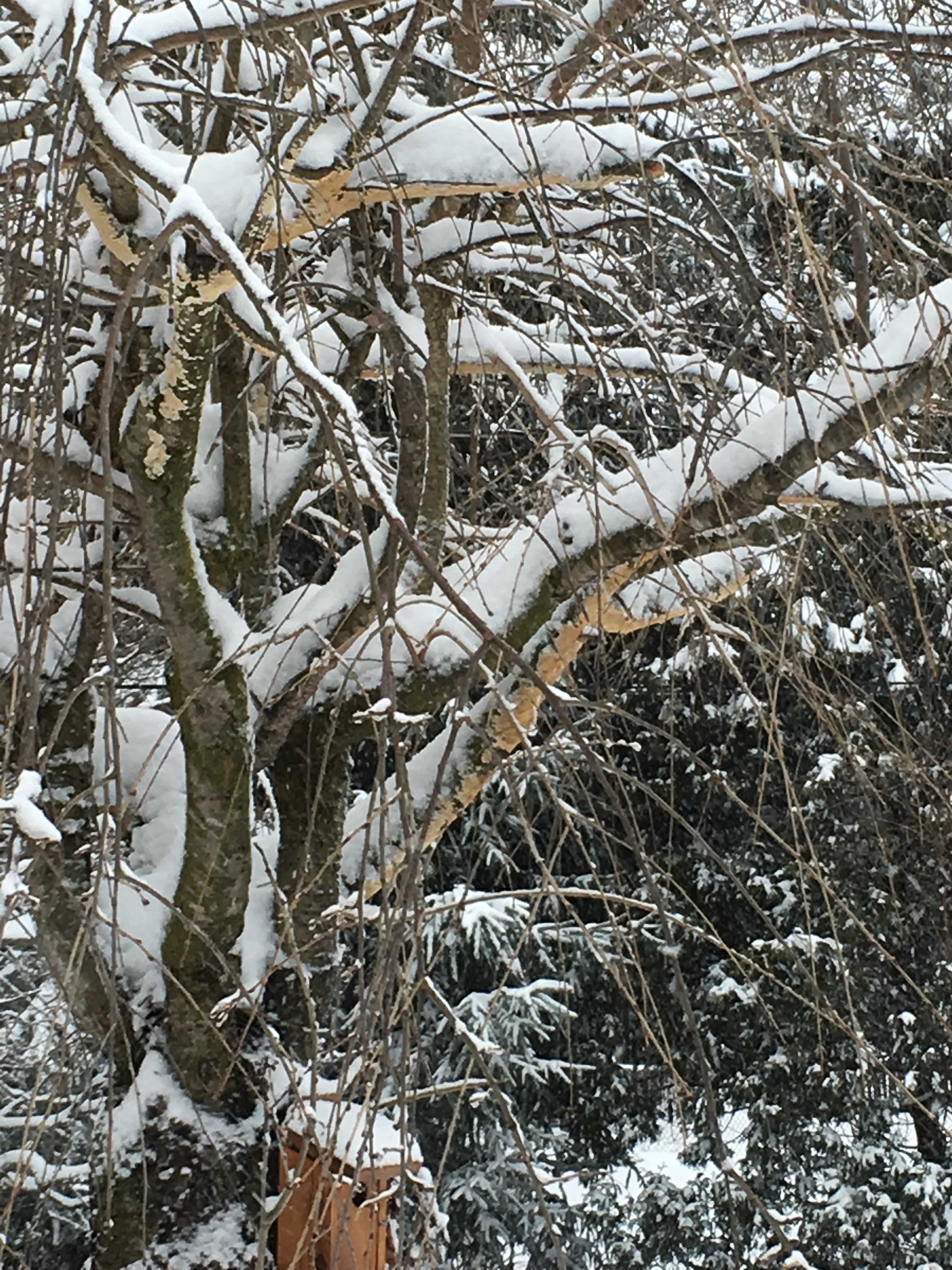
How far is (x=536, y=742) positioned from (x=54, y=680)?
278 centimetres

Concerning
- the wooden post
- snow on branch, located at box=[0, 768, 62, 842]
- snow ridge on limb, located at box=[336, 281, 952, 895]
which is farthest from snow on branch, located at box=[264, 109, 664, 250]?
the wooden post

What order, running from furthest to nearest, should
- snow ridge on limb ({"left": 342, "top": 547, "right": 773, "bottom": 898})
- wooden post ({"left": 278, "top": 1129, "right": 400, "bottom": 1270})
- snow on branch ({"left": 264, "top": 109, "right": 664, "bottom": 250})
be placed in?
1. snow ridge on limb ({"left": 342, "top": 547, "right": 773, "bottom": 898})
2. wooden post ({"left": 278, "top": 1129, "right": 400, "bottom": 1270})
3. snow on branch ({"left": 264, "top": 109, "right": 664, "bottom": 250})

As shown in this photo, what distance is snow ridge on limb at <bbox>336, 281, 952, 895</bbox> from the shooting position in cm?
192

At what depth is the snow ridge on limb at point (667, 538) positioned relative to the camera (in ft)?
6.31

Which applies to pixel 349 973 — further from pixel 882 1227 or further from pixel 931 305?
pixel 882 1227

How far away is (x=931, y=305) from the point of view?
222 centimetres

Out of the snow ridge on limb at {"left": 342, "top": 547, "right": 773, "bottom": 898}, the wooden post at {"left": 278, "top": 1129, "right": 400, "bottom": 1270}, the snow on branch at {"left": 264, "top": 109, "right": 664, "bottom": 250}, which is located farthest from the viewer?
the snow ridge on limb at {"left": 342, "top": 547, "right": 773, "bottom": 898}

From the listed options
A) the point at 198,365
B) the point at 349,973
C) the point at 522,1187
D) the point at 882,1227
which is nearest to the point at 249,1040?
the point at 349,973

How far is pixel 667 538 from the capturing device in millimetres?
1744

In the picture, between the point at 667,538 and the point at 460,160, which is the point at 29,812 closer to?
the point at 667,538

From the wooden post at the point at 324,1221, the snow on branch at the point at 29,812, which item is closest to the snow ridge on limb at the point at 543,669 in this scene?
the wooden post at the point at 324,1221

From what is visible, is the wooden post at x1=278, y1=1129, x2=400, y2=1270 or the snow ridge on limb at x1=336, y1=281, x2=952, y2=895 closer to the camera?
the snow ridge on limb at x1=336, y1=281, x2=952, y2=895

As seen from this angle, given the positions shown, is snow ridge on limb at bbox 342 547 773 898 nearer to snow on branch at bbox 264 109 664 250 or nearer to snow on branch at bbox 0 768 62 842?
snow on branch at bbox 264 109 664 250

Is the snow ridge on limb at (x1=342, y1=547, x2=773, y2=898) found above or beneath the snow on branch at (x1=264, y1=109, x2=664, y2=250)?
beneath
